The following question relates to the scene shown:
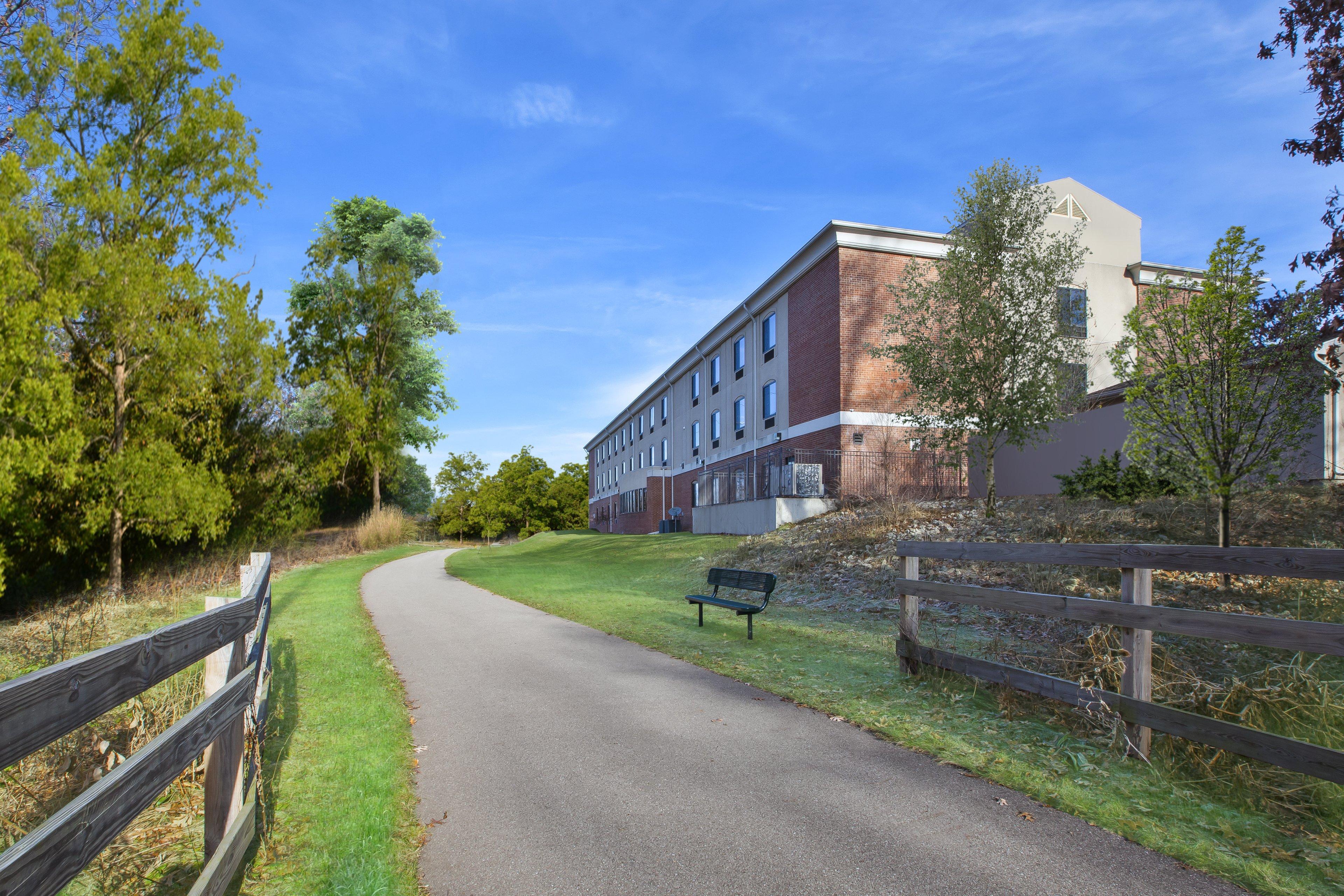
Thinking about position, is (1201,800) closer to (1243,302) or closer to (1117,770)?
(1117,770)

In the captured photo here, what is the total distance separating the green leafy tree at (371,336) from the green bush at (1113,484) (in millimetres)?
25841

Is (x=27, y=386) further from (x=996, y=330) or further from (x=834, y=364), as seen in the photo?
(x=834, y=364)

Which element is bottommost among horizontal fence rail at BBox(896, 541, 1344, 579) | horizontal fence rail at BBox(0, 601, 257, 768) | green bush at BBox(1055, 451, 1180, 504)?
horizontal fence rail at BBox(0, 601, 257, 768)

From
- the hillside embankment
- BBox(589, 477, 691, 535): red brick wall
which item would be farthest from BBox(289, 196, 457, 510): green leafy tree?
the hillside embankment

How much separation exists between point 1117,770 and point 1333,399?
46.4ft

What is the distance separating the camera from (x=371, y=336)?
36.3 meters

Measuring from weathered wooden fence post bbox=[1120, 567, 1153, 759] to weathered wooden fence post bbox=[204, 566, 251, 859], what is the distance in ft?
17.3

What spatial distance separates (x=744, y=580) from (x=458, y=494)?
2058 inches

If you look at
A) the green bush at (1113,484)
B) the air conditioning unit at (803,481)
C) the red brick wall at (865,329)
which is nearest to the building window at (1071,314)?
the green bush at (1113,484)

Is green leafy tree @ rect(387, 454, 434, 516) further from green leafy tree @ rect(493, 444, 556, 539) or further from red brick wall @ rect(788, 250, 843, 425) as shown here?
red brick wall @ rect(788, 250, 843, 425)

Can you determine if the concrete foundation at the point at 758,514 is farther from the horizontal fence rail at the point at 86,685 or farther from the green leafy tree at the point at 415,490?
the green leafy tree at the point at 415,490

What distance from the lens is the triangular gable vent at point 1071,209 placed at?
2909 centimetres

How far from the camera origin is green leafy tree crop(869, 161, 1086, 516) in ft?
61.2

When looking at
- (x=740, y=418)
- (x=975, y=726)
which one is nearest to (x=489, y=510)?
(x=740, y=418)
